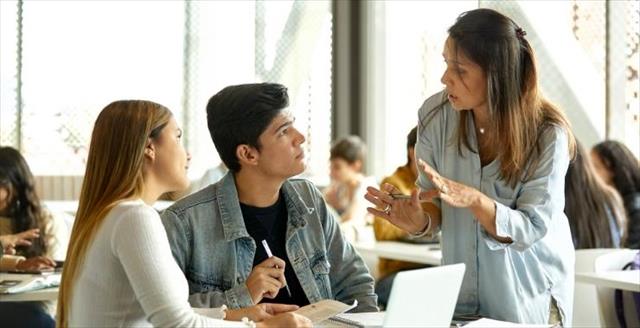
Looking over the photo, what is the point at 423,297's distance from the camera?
2.20 m

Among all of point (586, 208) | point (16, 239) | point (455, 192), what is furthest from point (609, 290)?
point (16, 239)

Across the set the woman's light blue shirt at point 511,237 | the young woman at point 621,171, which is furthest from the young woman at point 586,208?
the woman's light blue shirt at point 511,237

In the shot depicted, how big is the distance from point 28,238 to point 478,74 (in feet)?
7.54

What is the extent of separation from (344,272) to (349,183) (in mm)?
4486

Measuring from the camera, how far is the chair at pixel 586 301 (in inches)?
154

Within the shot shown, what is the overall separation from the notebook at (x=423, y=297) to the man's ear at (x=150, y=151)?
60cm

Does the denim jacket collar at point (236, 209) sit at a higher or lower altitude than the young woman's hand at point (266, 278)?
higher

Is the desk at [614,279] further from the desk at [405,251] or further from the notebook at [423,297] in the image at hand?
the notebook at [423,297]

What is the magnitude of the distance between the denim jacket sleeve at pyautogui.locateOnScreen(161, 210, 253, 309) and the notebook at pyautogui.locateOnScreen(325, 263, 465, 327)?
1.75ft

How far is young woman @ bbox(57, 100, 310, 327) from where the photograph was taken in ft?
6.93

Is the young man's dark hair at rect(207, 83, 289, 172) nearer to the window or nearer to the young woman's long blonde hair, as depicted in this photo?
the young woman's long blonde hair

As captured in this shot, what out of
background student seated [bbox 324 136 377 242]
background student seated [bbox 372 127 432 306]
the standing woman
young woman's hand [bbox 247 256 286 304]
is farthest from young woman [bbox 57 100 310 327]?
background student seated [bbox 324 136 377 242]

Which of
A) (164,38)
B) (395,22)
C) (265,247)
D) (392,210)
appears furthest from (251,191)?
(395,22)

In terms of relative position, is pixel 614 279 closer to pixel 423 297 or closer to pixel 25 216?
pixel 423 297
